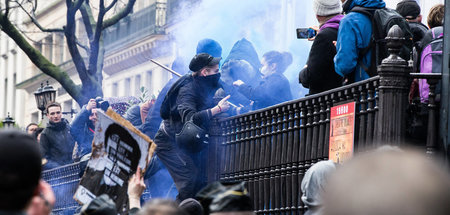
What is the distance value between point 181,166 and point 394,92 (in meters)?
3.67

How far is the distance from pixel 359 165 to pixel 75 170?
1224cm

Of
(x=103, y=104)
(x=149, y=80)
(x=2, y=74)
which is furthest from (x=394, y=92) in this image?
(x=2, y=74)

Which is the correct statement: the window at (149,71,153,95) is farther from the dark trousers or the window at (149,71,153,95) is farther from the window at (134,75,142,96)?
the dark trousers

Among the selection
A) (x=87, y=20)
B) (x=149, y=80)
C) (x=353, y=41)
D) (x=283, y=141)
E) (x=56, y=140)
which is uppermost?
(x=87, y=20)

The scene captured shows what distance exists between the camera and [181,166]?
10.1 metres

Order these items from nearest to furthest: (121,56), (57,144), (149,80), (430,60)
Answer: (430,60)
(57,144)
(149,80)
(121,56)

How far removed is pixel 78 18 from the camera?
46719 millimetres

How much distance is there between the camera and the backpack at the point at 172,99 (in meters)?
Answer: 10.1

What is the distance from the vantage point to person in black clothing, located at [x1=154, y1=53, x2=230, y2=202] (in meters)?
9.88

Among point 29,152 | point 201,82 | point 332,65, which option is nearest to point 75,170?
point 201,82

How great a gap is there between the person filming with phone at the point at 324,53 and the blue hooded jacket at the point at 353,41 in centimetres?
44

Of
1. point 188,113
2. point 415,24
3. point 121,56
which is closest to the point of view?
point 415,24

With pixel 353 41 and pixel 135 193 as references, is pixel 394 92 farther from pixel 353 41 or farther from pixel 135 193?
pixel 135 193

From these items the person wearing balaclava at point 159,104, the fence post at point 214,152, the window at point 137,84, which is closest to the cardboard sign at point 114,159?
the fence post at point 214,152
